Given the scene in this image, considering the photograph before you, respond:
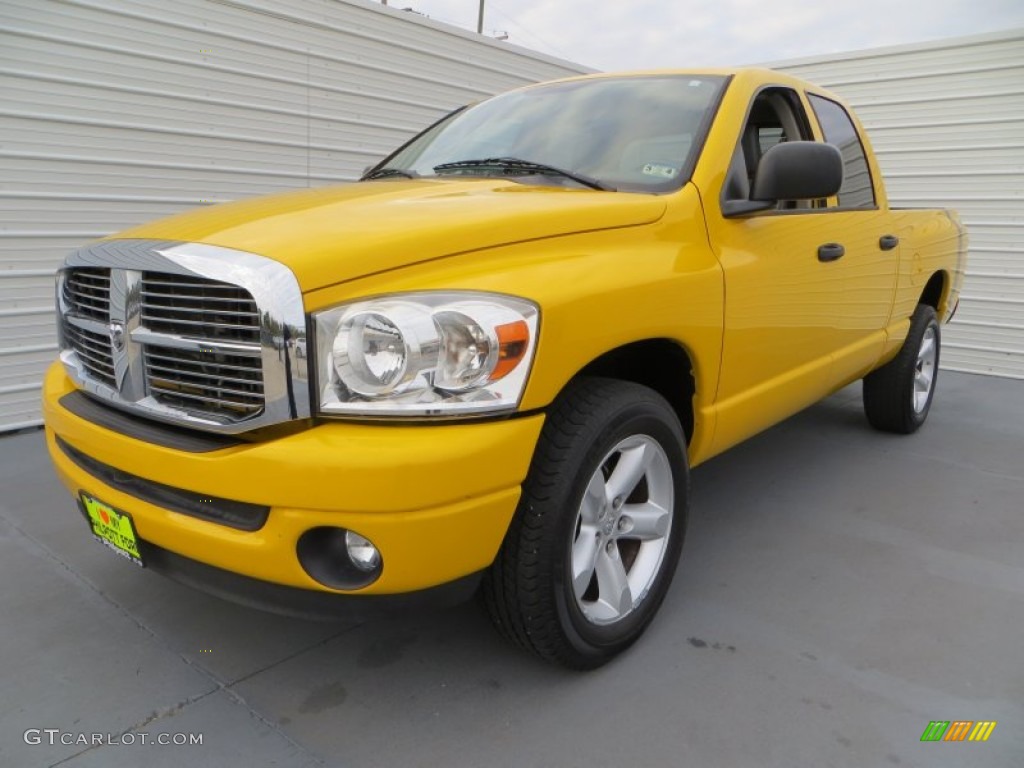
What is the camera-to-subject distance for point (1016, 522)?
3.40m

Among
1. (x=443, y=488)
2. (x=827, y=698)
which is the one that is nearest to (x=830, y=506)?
(x=827, y=698)

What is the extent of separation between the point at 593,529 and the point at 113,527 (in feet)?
4.31

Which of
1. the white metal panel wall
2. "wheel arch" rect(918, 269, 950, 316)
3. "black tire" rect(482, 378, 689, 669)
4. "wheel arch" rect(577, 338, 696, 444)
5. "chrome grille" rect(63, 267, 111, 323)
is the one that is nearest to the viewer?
"black tire" rect(482, 378, 689, 669)

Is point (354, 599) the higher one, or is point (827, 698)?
point (354, 599)

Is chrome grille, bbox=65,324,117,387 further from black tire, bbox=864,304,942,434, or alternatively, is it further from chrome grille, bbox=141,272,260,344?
black tire, bbox=864,304,942,434

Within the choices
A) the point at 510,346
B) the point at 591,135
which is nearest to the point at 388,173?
the point at 591,135

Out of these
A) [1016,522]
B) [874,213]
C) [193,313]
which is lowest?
[1016,522]

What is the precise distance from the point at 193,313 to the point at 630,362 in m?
1.30

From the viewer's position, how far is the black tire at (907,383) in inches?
171

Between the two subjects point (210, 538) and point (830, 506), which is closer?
point (210, 538)

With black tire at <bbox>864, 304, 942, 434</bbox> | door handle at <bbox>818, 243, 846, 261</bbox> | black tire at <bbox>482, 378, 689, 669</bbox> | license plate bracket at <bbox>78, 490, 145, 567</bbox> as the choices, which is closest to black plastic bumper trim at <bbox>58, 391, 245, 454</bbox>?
license plate bracket at <bbox>78, 490, 145, 567</bbox>

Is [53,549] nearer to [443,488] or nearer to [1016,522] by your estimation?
[443,488]

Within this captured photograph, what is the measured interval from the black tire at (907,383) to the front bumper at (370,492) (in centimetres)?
336

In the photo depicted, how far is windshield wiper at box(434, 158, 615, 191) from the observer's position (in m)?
2.51
